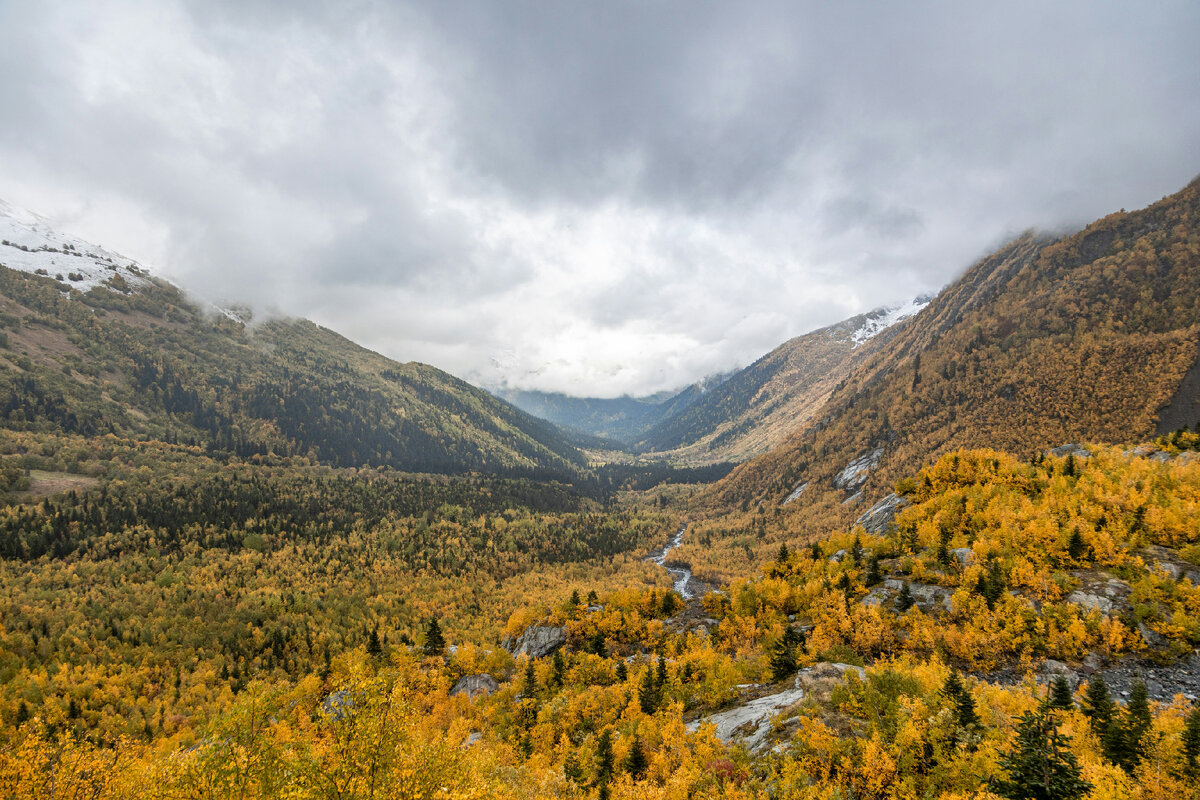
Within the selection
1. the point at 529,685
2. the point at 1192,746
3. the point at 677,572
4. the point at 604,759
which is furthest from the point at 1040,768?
the point at 677,572

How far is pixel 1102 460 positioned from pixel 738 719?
7087 cm

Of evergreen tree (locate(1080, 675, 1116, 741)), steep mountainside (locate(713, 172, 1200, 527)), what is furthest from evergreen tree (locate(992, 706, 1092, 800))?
steep mountainside (locate(713, 172, 1200, 527))

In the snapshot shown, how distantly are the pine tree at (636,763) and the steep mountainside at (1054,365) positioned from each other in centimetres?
12370

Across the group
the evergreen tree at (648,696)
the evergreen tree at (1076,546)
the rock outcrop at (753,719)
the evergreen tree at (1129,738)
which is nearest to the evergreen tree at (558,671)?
the evergreen tree at (648,696)

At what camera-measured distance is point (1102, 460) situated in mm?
63750

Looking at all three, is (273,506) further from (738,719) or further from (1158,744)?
(1158,744)

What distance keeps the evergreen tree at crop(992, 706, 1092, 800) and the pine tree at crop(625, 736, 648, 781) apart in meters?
25.9

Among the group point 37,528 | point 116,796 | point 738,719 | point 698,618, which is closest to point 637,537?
point 698,618

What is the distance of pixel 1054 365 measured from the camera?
5094 inches

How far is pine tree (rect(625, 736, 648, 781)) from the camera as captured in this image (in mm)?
35812

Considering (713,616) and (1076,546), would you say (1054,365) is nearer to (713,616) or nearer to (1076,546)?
(1076,546)

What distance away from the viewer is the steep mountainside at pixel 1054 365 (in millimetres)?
109188

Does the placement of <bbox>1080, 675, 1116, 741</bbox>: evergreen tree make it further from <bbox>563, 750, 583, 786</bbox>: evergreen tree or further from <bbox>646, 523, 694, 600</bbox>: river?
<bbox>646, 523, 694, 600</bbox>: river

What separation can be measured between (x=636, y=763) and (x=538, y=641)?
49.3 m
